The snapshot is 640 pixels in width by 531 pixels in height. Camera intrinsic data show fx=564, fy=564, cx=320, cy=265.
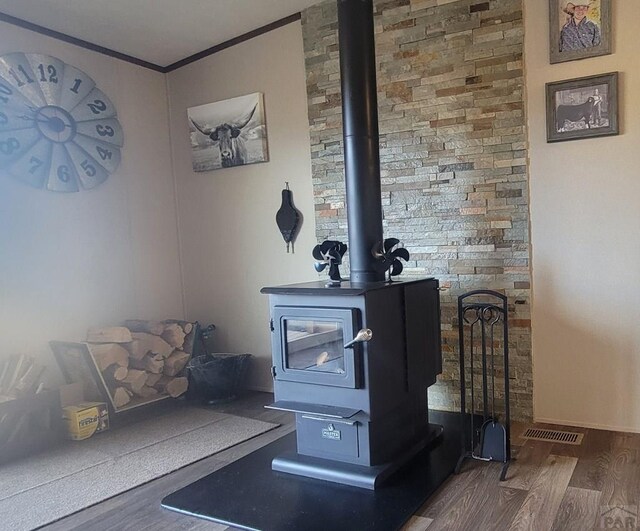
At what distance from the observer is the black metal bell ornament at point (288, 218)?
11.3ft

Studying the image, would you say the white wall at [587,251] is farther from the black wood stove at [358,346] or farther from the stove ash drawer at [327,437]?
the stove ash drawer at [327,437]

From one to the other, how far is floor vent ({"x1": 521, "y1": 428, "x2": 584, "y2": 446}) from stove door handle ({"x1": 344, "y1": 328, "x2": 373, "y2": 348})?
42.6 inches

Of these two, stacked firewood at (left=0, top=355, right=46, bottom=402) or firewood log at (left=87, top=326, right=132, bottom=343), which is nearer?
stacked firewood at (left=0, top=355, right=46, bottom=402)

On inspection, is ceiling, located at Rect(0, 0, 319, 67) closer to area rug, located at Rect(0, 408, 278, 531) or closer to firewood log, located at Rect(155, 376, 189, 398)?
firewood log, located at Rect(155, 376, 189, 398)

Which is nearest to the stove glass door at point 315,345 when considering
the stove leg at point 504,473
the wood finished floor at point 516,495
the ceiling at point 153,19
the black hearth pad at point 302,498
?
the black hearth pad at point 302,498

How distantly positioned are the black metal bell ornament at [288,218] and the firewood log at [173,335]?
897mm

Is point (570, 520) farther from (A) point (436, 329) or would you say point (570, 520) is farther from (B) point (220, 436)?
(B) point (220, 436)

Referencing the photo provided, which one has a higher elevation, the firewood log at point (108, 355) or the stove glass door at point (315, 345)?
the stove glass door at point (315, 345)

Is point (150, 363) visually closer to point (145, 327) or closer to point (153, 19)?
point (145, 327)

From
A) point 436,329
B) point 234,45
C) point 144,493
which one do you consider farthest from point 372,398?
point 234,45

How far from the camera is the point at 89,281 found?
3420 mm

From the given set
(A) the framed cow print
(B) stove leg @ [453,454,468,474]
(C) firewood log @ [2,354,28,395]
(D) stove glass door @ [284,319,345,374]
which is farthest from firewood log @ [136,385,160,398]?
(A) the framed cow print

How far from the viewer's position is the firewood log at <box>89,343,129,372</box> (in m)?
3.17

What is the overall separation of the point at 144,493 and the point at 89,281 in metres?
1.57
